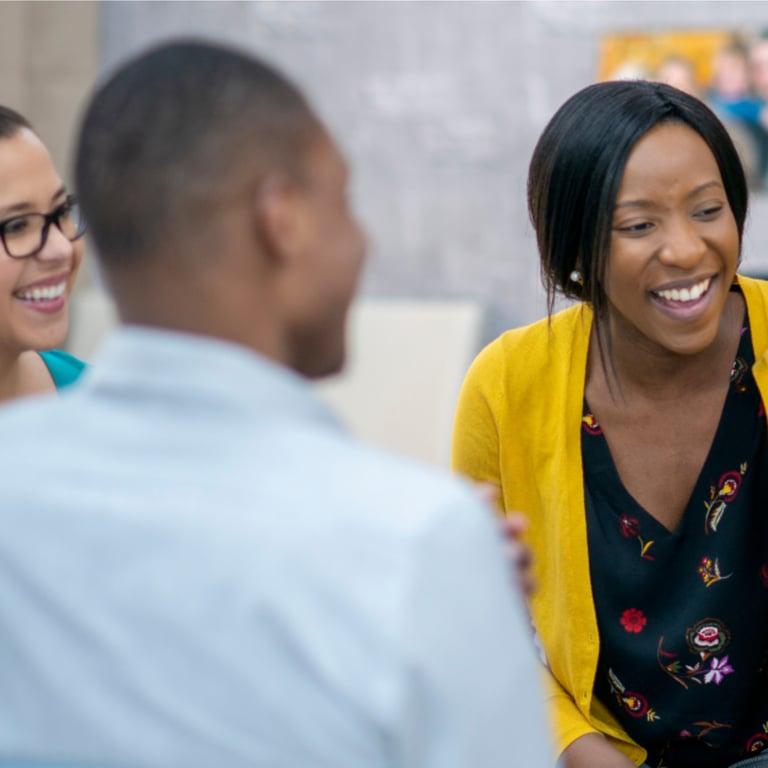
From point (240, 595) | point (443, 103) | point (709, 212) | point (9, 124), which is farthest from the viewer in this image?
point (443, 103)

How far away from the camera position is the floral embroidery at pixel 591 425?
2217mm

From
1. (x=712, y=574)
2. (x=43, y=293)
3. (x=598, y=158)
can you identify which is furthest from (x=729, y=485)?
(x=43, y=293)

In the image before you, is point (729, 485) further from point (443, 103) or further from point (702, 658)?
point (443, 103)

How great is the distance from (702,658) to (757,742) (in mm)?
146

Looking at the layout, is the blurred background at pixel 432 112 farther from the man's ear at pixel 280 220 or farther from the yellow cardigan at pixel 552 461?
the man's ear at pixel 280 220

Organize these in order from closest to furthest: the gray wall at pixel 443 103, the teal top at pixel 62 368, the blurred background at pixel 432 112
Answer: the teal top at pixel 62 368 < the blurred background at pixel 432 112 < the gray wall at pixel 443 103

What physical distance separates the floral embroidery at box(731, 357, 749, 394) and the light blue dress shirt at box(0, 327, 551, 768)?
45.4 inches

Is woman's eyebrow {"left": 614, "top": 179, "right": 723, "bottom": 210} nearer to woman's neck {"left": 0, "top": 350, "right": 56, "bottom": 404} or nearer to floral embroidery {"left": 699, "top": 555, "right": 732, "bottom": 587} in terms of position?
floral embroidery {"left": 699, "top": 555, "right": 732, "bottom": 587}

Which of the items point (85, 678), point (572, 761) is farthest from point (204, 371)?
point (572, 761)

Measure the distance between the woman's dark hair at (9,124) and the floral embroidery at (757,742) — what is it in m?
1.40

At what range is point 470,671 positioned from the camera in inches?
39.6

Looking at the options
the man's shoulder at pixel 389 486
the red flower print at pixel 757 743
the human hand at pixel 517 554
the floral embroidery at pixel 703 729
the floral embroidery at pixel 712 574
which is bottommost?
the red flower print at pixel 757 743

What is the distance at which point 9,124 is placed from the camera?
2322 millimetres

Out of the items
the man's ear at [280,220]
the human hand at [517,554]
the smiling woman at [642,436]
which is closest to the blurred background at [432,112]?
the smiling woman at [642,436]
